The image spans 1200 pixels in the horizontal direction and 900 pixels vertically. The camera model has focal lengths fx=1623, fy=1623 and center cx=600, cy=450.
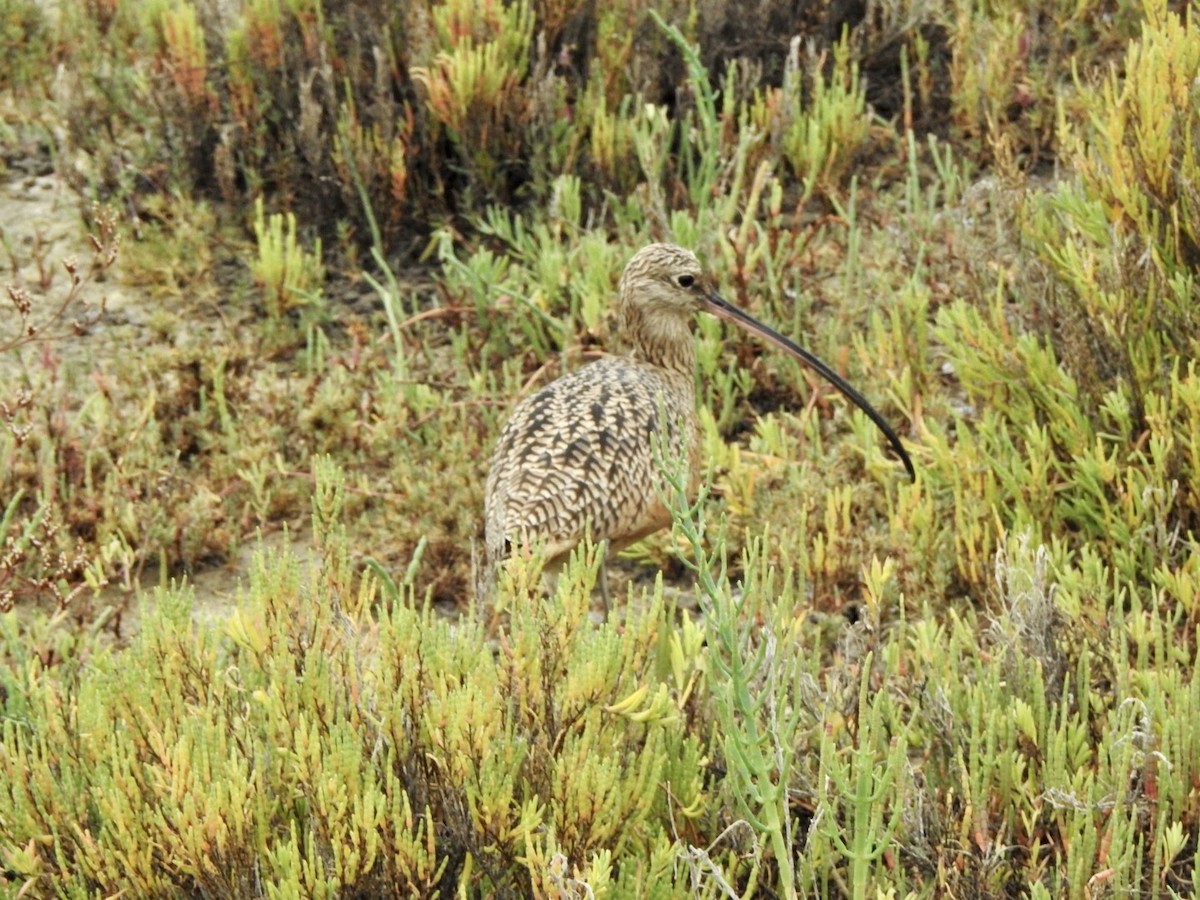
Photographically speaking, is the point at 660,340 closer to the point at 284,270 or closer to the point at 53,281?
the point at 284,270

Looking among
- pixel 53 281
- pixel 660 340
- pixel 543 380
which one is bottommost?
pixel 543 380

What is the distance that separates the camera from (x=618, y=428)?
15.4ft

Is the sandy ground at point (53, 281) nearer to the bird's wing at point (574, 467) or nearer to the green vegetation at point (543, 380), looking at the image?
the green vegetation at point (543, 380)

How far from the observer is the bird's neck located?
5285mm

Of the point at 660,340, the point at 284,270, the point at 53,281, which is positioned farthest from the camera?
the point at 53,281

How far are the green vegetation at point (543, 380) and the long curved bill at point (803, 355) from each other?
0.17m

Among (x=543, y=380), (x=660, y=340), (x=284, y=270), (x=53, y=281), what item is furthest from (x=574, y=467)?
(x=53, y=281)

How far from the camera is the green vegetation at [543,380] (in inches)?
122

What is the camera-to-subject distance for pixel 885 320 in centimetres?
583

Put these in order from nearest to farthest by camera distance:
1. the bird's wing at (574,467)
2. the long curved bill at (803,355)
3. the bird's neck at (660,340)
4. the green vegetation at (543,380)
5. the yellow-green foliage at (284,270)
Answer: the green vegetation at (543,380)
the bird's wing at (574,467)
the long curved bill at (803,355)
the bird's neck at (660,340)
the yellow-green foliage at (284,270)

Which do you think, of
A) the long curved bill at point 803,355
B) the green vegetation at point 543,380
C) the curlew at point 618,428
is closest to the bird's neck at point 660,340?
the curlew at point 618,428

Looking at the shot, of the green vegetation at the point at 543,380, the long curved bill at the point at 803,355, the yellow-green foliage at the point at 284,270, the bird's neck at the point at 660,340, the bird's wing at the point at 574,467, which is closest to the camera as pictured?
the green vegetation at the point at 543,380

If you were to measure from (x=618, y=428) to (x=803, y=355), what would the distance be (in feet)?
2.39

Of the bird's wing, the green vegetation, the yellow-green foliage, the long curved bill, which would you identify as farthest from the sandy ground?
the long curved bill
